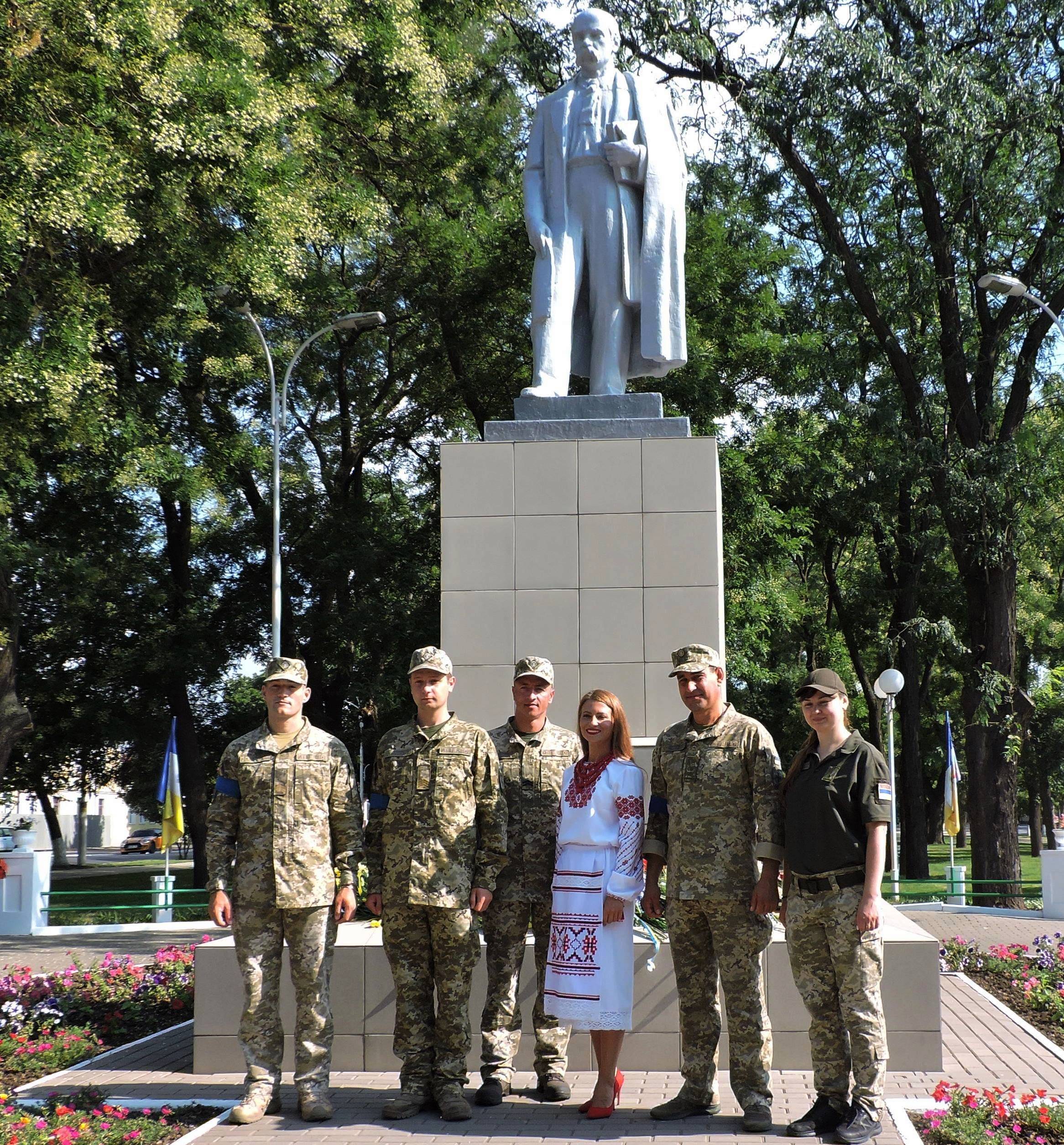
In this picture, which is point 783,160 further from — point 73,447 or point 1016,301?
point 73,447

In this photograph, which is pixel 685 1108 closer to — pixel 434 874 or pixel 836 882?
pixel 836 882

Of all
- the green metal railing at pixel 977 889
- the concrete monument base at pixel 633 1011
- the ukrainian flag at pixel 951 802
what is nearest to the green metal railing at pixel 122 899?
the concrete monument base at pixel 633 1011

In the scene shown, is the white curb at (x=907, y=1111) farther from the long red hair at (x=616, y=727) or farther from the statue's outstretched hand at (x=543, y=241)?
the statue's outstretched hand at (x=543, y=241)

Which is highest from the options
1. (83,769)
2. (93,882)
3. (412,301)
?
(412,301)

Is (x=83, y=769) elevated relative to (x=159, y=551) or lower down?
lower down

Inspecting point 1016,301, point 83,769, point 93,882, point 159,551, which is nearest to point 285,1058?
point 1016,301

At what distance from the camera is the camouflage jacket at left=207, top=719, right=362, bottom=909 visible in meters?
5.53

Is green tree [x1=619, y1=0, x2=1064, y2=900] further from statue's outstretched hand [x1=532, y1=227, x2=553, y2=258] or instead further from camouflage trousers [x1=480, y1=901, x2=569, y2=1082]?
camouflage trousers [x1=480, y1=901, x2=569, y2=1082]

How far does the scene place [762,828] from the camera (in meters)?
5.23

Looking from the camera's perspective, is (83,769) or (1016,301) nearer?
(1016,301)

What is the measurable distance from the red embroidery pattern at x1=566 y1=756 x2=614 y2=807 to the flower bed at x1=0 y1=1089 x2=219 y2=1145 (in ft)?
6.78

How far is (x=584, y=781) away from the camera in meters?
5.38

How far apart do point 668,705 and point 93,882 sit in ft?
89.5

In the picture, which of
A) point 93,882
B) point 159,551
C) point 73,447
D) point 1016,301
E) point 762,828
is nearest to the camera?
point 762,828
